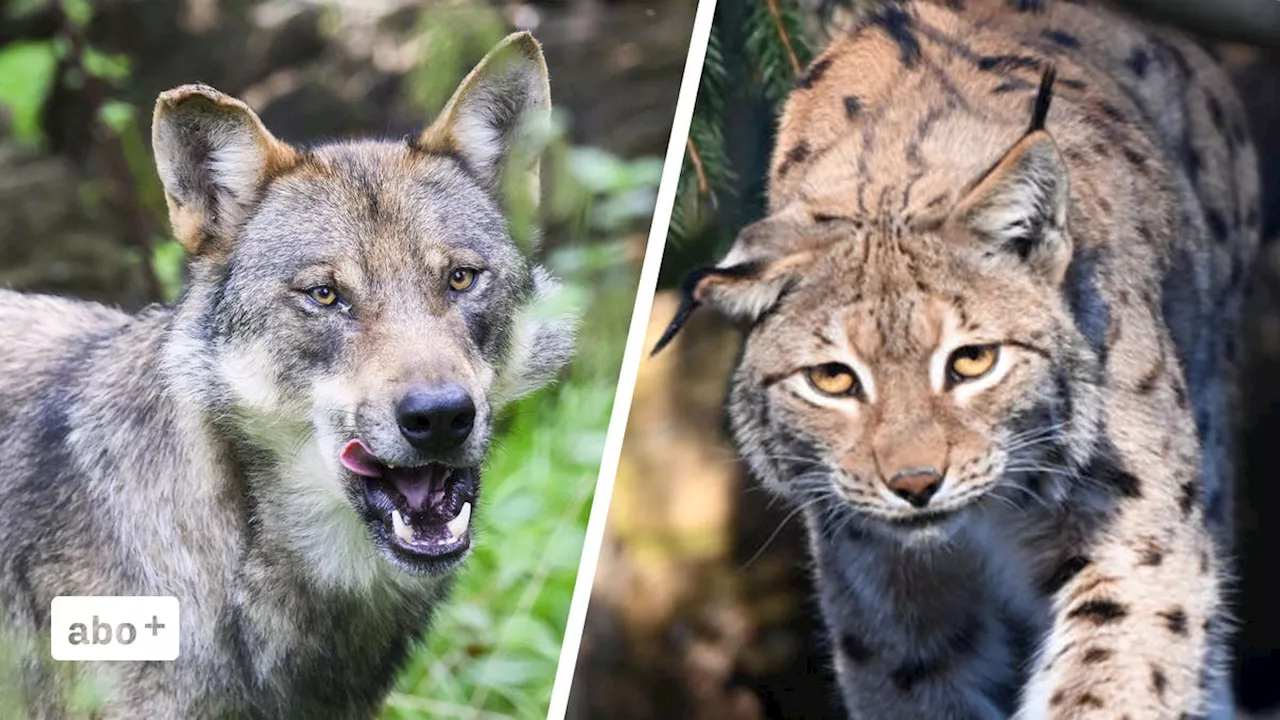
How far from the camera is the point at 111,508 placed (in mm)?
2539

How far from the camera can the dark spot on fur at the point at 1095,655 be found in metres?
2.44

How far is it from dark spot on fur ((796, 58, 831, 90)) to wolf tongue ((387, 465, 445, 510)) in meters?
0.99

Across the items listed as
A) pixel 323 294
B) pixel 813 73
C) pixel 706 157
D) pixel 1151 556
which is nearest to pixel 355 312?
pixel 323 294

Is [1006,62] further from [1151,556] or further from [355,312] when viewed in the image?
[355,312]

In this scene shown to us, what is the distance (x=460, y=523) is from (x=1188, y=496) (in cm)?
126

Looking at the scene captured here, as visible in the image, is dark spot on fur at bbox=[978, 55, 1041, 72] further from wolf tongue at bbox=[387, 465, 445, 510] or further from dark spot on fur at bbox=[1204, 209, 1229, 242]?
wolf tongue at bbox=[387, 465, 445, 510]

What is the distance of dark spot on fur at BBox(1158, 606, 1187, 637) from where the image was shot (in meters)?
2.47

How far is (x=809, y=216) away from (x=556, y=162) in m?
0.49

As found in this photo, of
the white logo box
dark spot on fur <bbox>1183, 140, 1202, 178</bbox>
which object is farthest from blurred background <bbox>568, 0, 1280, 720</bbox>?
the white logo box

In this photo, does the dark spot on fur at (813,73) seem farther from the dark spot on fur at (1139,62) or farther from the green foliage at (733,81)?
the dark spot on fur at (1139,62)

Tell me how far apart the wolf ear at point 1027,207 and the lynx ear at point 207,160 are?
123cm

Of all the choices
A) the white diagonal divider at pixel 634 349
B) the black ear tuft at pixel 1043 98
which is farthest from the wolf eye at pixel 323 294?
the black ear tuft at pixel 1043 98

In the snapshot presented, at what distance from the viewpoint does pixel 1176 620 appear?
2.49 metres

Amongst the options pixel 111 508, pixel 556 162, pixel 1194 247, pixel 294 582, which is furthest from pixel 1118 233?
pixel 111 508
